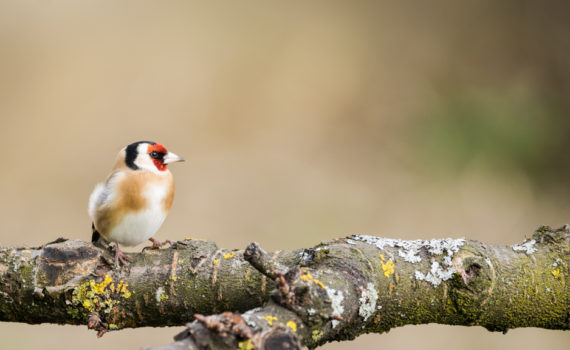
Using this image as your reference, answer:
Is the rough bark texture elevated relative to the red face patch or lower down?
lower down

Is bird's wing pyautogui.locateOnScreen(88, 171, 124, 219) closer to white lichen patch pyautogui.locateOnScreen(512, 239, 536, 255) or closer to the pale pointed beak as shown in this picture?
the pale pointed beak

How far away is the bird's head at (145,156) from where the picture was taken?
135 cm

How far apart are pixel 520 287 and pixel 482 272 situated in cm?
8

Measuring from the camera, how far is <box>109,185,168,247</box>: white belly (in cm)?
128

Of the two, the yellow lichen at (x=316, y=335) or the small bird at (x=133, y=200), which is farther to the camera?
the small bird at (x=133, y=200)

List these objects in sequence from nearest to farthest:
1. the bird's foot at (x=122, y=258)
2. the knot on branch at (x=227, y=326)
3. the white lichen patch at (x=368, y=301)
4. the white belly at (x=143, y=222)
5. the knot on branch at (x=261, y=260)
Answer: the knot on branch at (x=227, y=326)
the knot on branch at (x=261, y=260)
the white lichen patch at (x=368, y=301)
the bird's foot at (x=122, y=258)
the white belly at (x=143, y=222)

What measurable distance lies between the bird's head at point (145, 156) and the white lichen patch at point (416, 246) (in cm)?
52

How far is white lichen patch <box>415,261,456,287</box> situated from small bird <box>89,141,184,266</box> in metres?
0.55

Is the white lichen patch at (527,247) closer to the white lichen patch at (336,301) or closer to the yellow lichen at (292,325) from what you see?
the white lichen patch at (336,301)

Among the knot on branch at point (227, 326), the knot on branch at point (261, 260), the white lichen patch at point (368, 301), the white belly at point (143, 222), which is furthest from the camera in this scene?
the white belly at point (143, 222)

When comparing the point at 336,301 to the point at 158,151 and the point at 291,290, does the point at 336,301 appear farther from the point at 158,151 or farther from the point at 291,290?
the point at 158,151

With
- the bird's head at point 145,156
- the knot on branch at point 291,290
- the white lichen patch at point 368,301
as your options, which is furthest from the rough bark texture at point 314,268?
the bird's head at point 145,156

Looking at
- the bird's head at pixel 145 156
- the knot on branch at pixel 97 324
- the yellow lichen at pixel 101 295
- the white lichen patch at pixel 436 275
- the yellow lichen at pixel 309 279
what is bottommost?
the knot on branch at pixel 97 324

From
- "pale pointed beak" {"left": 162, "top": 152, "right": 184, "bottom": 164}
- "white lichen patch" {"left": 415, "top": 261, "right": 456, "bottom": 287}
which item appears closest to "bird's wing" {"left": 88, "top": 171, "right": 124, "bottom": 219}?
"pale pointed beak" {"left": 162, "top": 152, "right": 184, "bottom": 164}
